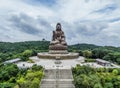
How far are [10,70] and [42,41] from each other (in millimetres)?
56573

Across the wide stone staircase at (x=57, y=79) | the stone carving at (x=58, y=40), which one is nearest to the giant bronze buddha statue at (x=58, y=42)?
the stone carving at (x=58, y=40)

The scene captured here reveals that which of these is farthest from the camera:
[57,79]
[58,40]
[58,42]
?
[58,40]

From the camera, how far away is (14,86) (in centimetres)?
2038

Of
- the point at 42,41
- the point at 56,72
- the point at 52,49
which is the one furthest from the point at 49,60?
the point at 42,41

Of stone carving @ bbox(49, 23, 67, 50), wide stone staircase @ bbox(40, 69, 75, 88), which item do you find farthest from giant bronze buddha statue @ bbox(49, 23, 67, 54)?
wide stone staircase @ bbox(40, 69, 75, 88)

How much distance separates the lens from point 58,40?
38.0 metres

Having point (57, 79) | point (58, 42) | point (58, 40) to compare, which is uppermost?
point (58, 40)

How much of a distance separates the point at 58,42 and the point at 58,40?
46cm

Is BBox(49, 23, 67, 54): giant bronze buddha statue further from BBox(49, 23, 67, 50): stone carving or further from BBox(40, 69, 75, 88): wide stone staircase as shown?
BBox(40, 69, 75, 88): wide stone staircase

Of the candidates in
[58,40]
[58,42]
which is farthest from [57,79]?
[58,40]

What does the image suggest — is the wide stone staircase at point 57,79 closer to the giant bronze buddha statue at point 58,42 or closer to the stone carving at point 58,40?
the giant bronze buddha statue at point 58,42

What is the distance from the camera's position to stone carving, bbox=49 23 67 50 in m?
37.1

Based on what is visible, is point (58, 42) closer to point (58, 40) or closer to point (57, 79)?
point (58, 40)

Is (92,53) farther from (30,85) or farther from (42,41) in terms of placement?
(42,41)
